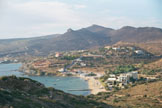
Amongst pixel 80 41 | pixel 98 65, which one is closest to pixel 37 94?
pixel 98 65

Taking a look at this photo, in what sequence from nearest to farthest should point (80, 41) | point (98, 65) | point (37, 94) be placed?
1. point (37, 94)
2. point (98, 65)
3. point (80, 41)

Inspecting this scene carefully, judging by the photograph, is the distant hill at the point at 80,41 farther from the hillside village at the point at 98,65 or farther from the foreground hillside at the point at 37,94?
the foreground hillside at the point at 37,94

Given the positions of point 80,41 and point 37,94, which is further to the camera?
point 80,41

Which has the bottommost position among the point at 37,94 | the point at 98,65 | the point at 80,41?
the point at 98,65

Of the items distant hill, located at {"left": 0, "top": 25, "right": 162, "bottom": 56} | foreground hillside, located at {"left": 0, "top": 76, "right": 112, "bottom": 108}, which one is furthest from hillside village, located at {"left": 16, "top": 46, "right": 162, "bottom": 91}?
distant hill, located at {"left": 0, "top": 25, "right": 162, "bottom": 56}

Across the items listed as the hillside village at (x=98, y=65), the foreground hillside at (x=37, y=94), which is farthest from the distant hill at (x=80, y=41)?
the foreground hillside at (x=37, y=94)

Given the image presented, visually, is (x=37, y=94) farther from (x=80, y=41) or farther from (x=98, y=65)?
(x=80, y=41)

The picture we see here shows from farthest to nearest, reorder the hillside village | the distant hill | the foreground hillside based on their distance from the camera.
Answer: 1. the distant hill
2. the hillside village
3. the foreground hillside

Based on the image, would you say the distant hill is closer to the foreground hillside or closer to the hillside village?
A: the hillside village

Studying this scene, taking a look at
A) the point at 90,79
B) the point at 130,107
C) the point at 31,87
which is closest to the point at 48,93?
the point at 31,87

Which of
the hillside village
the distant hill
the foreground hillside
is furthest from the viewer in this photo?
the distant hill

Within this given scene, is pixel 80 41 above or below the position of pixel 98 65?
above
